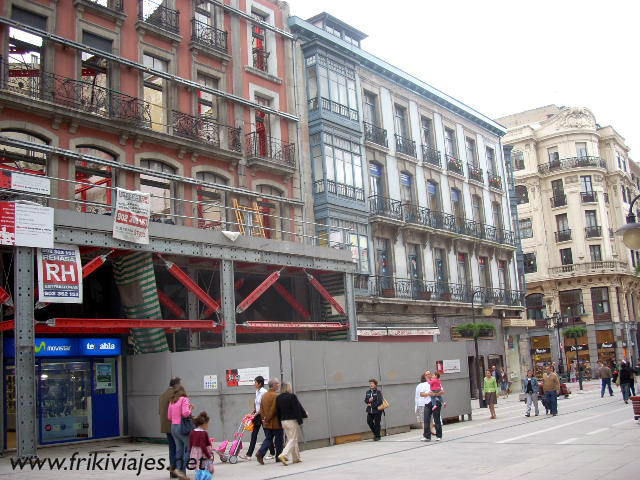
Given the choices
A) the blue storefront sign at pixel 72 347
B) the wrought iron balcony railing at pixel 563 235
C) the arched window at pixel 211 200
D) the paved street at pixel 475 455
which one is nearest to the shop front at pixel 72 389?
the blue storefront sign at pixel 72 347

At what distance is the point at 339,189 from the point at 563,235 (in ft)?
138

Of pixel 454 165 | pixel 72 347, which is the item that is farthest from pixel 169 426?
pixel 454 165

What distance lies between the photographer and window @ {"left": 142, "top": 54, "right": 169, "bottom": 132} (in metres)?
25.6

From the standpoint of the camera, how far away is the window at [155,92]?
25.6 m

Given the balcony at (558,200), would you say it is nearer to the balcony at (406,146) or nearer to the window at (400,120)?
the balcony at (406,146)

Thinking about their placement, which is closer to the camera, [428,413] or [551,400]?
[428,413]

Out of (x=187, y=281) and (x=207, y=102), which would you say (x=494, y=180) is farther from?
(x=187, y=281)

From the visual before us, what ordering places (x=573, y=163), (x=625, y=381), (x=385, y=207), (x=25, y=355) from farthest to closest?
(x=573, y=163) → (x=385, y=207) → (x=625, y=381) → (x=25, y=355)

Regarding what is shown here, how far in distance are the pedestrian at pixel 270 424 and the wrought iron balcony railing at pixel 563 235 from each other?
57654mm

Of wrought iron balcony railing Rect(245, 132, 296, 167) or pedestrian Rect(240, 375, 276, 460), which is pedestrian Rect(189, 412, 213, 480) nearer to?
pedestrian Rect(240, 375, 276, 460)

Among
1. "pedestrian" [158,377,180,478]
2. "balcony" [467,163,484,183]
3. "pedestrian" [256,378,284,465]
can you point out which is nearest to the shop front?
"pedestrian" [158,377,180,478]

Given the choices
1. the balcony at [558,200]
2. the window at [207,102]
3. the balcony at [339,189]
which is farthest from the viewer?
the balcony at [558,200]

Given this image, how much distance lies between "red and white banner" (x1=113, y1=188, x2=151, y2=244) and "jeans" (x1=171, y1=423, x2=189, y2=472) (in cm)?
767

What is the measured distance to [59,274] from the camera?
17.8 m
